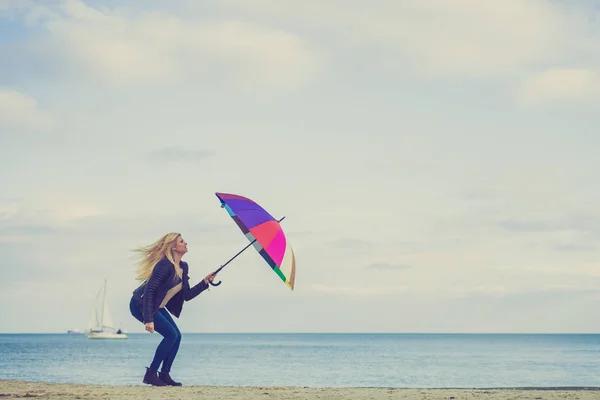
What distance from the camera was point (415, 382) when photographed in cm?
3123

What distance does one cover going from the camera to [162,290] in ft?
32.4

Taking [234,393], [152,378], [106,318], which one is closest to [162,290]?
[152,378]

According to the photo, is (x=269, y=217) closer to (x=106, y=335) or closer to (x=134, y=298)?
Result: (x=134, y=298)

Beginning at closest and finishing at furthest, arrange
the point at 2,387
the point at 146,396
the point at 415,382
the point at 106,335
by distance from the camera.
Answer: the point at 146,396 → the point at 2,387 → the point at 415,382 → the point at 106,335

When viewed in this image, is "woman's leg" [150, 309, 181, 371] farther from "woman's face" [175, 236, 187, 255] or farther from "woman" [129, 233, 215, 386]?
"woman's face" [175, 236, 187, 255]

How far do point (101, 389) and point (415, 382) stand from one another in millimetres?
22772

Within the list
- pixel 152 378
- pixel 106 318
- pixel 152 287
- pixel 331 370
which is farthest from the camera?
pixel 106 318

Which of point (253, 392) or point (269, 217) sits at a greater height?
point (269, 217)

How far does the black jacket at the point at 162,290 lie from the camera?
9711mm

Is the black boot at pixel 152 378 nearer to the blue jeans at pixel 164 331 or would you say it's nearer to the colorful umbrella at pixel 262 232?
the blue jeans at pixel 164 331

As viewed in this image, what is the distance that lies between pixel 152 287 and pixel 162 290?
7.6 inches

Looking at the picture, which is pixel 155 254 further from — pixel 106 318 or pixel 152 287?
pixel 106 318

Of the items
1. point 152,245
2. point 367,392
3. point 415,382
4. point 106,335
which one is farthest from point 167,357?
point 106,335

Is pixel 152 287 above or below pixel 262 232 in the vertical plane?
below
